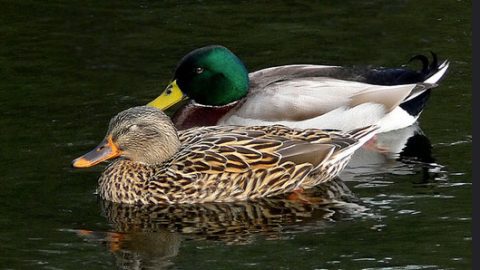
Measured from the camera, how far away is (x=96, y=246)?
420 inches

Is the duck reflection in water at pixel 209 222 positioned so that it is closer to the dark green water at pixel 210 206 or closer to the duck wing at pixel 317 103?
the dark green water at pixel 210 206

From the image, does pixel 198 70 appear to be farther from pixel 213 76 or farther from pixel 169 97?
pixel 169 97

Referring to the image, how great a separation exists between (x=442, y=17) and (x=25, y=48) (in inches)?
173

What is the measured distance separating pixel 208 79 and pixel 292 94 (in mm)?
767

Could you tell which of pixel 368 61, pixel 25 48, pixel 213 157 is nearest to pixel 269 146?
pixel 213 157

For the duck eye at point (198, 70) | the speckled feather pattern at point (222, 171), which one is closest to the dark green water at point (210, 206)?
the speckled feather pattern at point (222, 171)

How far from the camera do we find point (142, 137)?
11.9m

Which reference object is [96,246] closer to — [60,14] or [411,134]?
[411,134]

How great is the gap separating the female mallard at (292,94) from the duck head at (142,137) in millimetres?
1551

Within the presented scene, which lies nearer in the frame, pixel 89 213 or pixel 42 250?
pixel 42 250

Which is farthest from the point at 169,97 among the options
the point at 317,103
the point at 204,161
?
the point at 204,161

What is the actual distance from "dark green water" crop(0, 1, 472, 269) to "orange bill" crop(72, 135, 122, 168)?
1.04 feet

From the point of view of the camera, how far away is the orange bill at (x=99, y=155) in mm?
11594

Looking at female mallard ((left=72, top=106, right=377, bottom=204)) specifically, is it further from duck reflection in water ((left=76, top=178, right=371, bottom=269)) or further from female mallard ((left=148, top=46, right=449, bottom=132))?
female mallard ((left=148, top=46, right=449, bottom=132))
